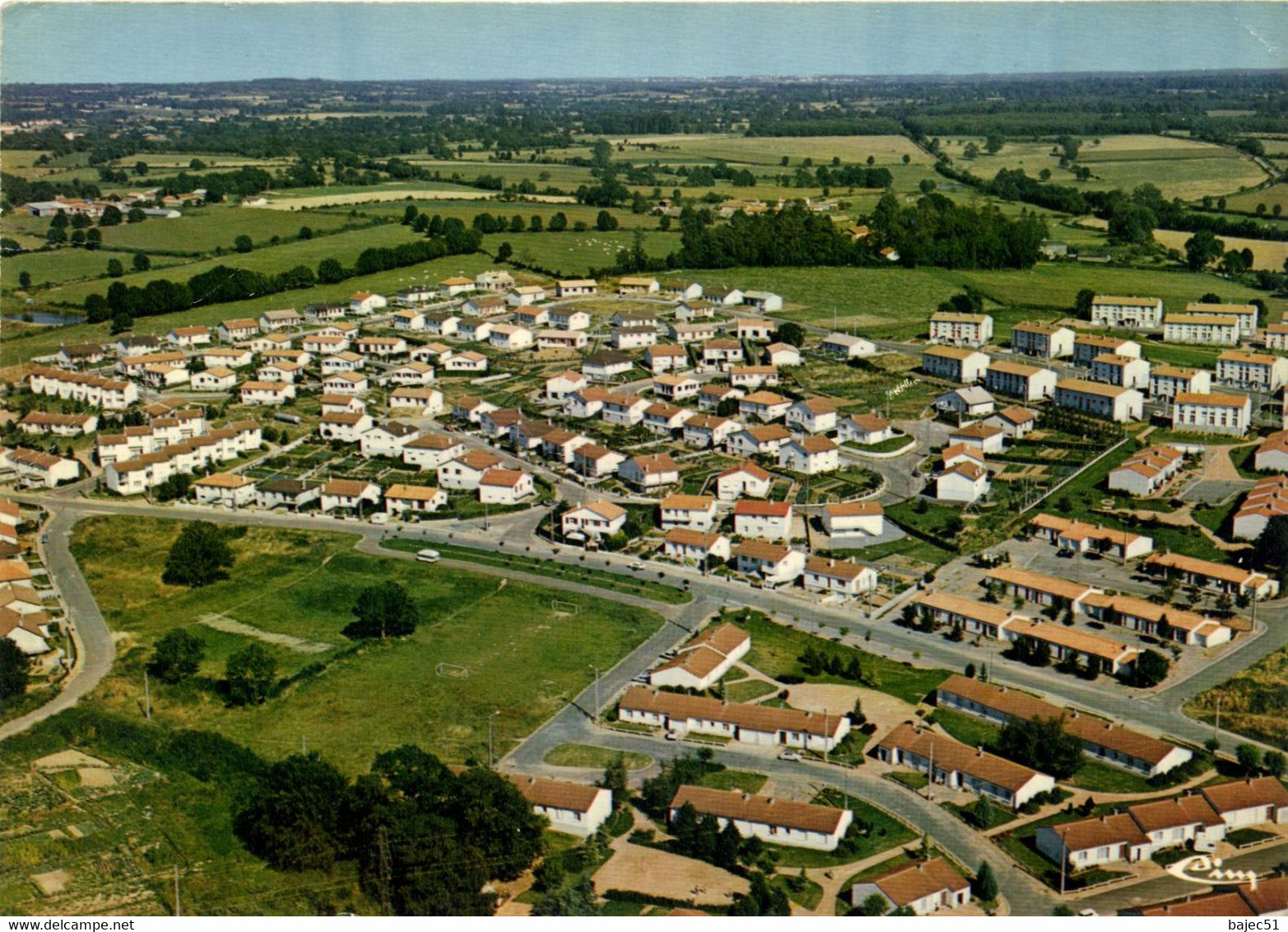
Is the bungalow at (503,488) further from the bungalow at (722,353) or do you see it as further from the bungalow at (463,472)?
the bungalow at (722,353)

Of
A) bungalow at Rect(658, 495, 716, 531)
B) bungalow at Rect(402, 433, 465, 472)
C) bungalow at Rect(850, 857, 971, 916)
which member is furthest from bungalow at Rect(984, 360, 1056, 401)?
bungalow at Rect(850, 857, 971, 916)

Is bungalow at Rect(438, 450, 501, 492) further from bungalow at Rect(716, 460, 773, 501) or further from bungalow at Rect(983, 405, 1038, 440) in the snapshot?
bungalow at Rect(983, 405, 1038, 440)

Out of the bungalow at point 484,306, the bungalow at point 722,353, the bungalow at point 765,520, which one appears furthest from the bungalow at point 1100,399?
the bungalow at point 484,306

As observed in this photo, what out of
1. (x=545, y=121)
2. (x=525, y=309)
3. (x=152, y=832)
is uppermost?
(x=545, y=121)

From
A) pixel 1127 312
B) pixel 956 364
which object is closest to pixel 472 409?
pixel 956 364

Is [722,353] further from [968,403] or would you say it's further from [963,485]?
[963,485]

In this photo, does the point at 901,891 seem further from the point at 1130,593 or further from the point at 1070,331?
the point at 1070,331

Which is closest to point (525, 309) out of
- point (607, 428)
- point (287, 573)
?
point (607, 428)
